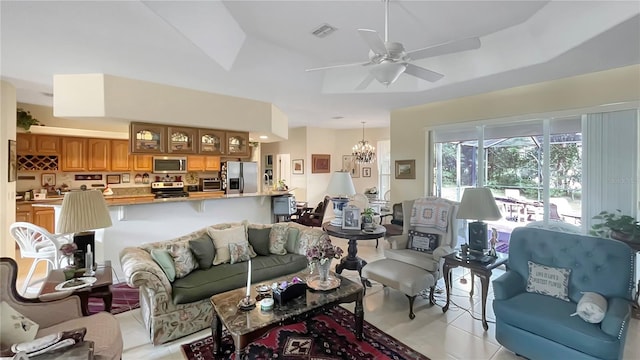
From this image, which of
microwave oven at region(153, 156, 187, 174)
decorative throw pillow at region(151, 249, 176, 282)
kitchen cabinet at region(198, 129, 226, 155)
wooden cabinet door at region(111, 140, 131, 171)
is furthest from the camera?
microwave oven at region(153, 156, 187, 174)

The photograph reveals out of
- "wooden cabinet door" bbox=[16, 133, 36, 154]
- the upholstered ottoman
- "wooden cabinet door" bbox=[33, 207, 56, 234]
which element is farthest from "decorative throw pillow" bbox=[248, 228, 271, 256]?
"wooden cabinet door" bbox=[16, 133, 36, 154]

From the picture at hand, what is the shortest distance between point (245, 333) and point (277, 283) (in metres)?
0.67

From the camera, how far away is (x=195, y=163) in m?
7.15

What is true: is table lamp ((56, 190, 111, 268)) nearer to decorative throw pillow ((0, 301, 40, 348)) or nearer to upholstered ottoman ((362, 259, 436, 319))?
decorative throw pillow ((0, 301, 40, 348))

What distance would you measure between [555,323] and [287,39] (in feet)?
11.6

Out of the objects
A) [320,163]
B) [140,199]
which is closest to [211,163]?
[140,199]

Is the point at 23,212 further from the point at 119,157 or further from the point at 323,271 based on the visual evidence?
the point at 323,271

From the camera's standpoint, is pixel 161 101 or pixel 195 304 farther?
pixel 161 101

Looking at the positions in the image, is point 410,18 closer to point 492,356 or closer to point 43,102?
point 492,356

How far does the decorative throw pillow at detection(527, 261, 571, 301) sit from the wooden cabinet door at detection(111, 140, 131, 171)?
742 centimetres

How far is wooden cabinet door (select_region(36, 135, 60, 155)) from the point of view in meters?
5.43

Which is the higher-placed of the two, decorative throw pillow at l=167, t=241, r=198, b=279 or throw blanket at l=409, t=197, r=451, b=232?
throw blanket at l=409, t=197, r=451, b=232

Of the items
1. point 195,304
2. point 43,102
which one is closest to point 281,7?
point 195,304

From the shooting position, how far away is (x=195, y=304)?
265cm
